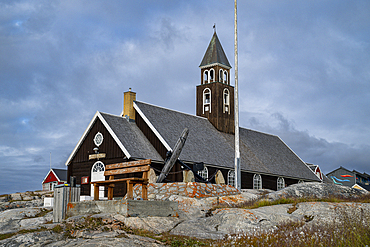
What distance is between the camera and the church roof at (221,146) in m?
28.0

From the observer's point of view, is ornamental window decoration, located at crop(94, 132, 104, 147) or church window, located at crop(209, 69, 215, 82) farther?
church window, located at crop(209, 69, 215, 82)

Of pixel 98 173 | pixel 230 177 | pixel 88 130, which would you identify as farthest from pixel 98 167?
pixel 230 177

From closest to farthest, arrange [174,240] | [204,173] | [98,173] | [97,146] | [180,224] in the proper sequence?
1. [174,240]
2. [180,224]
3. [98,173]
4. [97,146]
5. [204,173]

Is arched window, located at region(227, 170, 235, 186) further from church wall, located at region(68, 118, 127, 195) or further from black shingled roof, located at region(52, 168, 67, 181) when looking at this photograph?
black shingled roof, located at region(52, 168, 67, 181)

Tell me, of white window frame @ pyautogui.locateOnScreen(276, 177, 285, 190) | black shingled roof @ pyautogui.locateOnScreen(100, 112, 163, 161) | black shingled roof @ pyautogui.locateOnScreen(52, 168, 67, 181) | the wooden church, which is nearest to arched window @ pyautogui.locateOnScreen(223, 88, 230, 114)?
the wooden church

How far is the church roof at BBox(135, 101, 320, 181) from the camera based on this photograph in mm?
28047

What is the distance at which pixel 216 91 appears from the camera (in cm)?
3512

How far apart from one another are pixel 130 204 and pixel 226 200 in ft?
17.4

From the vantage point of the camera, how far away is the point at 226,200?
15.6m

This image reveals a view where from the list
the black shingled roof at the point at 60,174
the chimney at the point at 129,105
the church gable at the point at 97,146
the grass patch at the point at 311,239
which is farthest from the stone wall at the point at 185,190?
the black shingled roof at the point at 60,174

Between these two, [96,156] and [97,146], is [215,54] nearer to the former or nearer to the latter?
[97,146]

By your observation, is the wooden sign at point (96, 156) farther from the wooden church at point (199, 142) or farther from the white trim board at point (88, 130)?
the white trim board at point (88, 130)

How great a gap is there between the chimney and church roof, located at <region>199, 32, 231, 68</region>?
10198 millimetres

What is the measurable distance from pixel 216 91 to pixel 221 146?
19.7 ft
